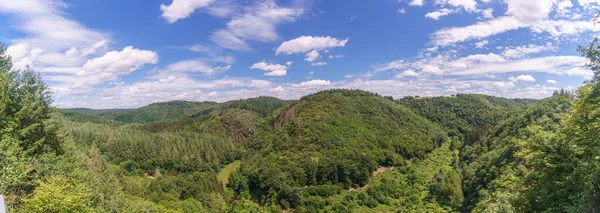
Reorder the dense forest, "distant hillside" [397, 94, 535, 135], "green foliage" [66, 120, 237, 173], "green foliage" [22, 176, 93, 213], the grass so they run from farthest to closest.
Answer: "distant hillside" [397, 94, 535, 135], "green foliage" [66, 120, 237, 173], the grass, the dense forest, "green foliage" [22, 176, 93, 213]

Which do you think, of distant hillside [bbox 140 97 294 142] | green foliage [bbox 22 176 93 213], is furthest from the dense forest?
distant hillside [bbox 140 97 294 142]

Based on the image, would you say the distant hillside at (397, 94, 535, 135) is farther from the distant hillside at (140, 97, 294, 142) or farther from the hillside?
the distant hillside at (140, 97, 294, 142)

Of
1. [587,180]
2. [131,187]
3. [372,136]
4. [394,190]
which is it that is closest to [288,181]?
[394,190]

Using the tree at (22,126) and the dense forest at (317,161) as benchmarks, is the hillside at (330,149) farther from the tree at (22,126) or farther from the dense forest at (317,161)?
the tree at (22,126)

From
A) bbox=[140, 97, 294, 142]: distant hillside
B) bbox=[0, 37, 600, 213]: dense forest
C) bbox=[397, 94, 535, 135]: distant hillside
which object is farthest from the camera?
bbox=[397, 94, 535, 135]: distant hillside

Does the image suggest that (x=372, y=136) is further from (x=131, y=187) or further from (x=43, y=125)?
(x=43, y=125)

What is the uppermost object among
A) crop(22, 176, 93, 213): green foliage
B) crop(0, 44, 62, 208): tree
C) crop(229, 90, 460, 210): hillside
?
crop(0, 44, 62, 208): tree

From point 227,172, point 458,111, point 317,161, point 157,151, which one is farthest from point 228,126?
point 458,111

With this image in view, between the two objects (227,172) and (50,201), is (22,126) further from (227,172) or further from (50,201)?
(227,172)
